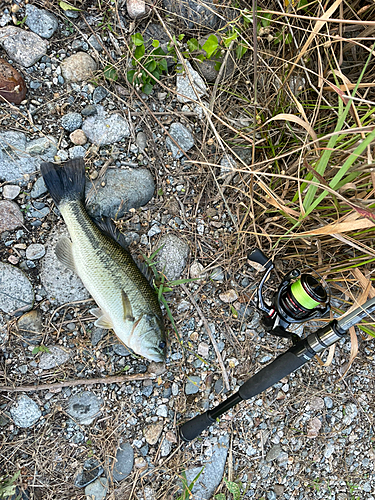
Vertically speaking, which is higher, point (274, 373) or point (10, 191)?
point (10, 191)

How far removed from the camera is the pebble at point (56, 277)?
2.52 meters

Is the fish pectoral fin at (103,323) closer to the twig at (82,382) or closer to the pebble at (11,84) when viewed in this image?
the twig at (82,382)

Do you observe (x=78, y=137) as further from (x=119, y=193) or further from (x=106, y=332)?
(x=106, y=332)

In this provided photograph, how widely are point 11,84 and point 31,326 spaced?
170cm

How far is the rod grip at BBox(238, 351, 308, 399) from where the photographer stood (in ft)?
6.89

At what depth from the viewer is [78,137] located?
2.54 metres

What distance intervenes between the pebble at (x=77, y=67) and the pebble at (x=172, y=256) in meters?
1.31

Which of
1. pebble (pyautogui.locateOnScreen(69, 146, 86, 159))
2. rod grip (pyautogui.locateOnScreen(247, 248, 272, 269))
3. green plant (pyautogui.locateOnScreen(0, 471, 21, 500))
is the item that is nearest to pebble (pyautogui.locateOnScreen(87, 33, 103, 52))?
pebble (pyautogui.locateOnScreen(69, 146, 86, 159))

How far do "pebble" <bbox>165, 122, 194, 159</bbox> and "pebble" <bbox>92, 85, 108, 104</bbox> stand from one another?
0.54 meters

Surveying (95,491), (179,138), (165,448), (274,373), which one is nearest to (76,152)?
(179,138)

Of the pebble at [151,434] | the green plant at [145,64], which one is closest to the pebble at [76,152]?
the green plant at [145,64]

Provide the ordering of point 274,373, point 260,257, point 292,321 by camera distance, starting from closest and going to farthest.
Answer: point 274,373
point 292,321
point 260,257

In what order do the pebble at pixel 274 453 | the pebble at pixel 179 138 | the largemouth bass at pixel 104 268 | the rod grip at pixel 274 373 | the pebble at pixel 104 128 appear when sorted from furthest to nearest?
the pebble at pixel 274 453 → the pebble at pixel 179 138 → the pebble at pixel 104 128 → the largemouth bass at pixel 104 268 → the rod grip at pixel 274 373

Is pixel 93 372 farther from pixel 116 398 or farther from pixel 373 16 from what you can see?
pixel 373 16
